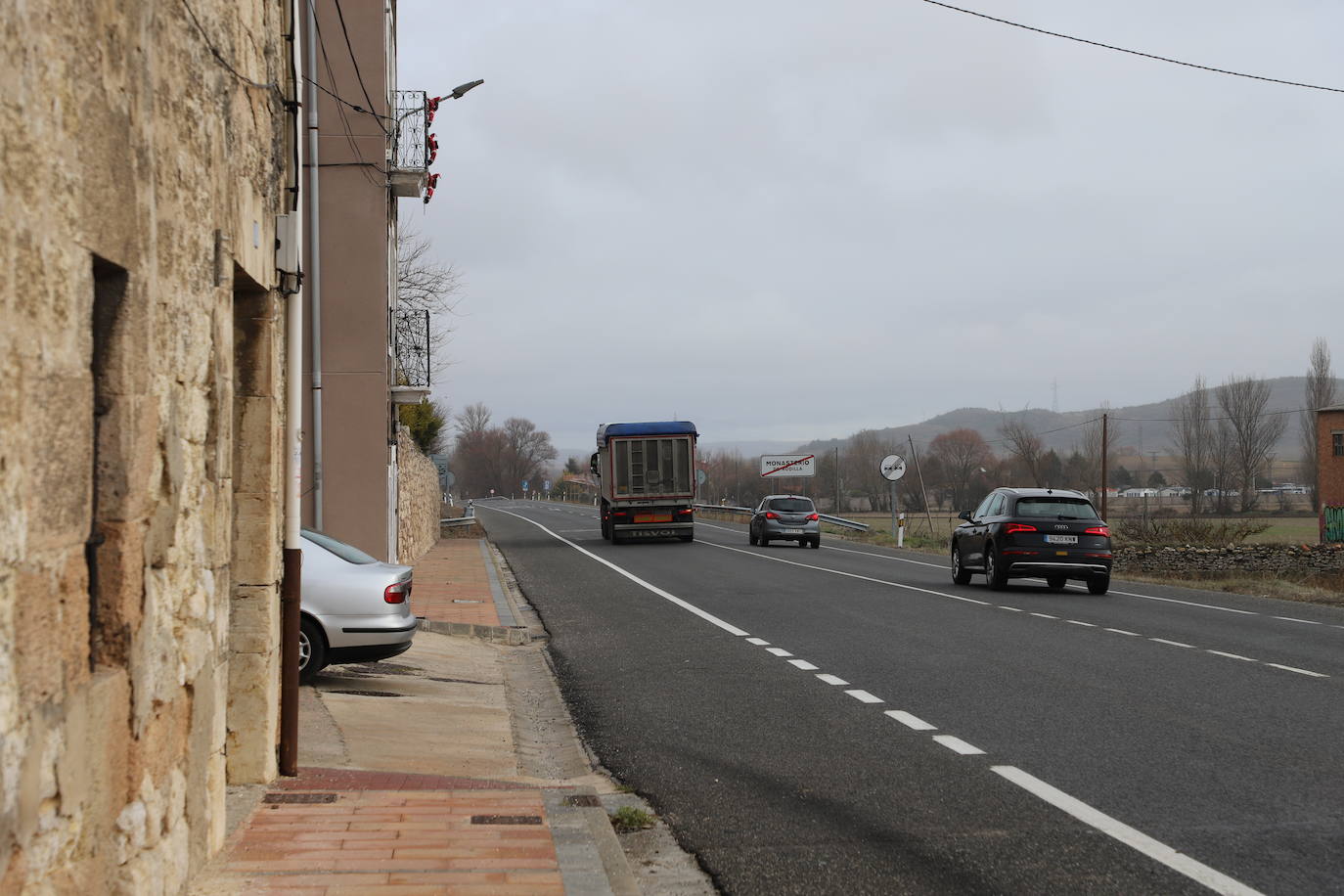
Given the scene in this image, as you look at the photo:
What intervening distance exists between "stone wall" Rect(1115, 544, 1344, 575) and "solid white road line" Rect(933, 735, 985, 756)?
25.0 m

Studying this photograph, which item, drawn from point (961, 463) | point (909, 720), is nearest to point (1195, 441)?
point (961, 463)

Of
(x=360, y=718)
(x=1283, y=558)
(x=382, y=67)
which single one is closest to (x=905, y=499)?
(x=1283, y=558)

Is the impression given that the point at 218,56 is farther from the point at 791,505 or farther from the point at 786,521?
the point at 791,505

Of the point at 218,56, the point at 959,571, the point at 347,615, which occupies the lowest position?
the point at 959,571

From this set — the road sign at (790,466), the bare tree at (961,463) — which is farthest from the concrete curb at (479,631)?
the bare tree at (961,463)

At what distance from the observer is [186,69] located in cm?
481

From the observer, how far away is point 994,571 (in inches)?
825

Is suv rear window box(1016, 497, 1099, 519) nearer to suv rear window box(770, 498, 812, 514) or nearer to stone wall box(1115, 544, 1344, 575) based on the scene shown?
stone wall box(1115, 544, 1344, 575)

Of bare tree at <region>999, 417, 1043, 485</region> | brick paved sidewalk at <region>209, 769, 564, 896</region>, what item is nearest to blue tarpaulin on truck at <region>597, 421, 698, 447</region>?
brick paved sidewalk at <region>209, 769, 564, 896</region>

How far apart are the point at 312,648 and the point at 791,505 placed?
29.3 metres

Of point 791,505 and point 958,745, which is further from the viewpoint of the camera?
point 791,505

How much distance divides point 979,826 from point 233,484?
3.90 m

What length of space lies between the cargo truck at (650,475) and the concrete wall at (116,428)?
96.1 ft

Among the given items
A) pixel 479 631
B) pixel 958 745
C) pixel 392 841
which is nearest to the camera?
pixel 392 841
